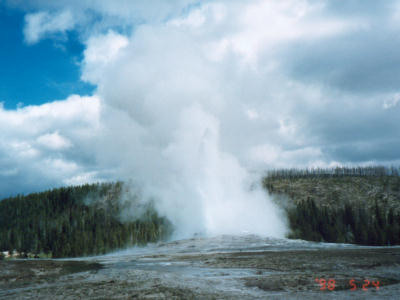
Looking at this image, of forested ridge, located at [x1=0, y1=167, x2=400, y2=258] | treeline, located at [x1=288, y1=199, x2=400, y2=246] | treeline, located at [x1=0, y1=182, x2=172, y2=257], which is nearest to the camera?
treeline, located at [x1=288, y1=199, x2=400, y2=246]

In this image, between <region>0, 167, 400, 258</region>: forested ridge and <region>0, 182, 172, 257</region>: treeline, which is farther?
<region>0, 182, 172, 257</region>: treeline

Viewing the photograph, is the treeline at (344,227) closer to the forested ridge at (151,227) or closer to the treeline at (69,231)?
the forested ridge at (151,227)

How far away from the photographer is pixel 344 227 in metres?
97.2

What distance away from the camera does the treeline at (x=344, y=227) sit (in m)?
84.1

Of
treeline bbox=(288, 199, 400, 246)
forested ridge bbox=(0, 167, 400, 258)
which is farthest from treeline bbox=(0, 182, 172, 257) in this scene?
treeline bbox=(288, 199, 400, 246)

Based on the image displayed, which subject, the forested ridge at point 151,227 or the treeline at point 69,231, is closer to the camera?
the forested ridge at point 151,227

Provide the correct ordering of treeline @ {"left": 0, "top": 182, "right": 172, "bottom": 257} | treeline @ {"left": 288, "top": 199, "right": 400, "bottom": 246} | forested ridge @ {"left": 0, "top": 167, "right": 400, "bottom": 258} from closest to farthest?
treeline @ {"left": 288, "top": 199, "right": 400, "bottom": 246}, forested ridge @ {"left": 0, "top": 167, "right": 400, "bottom": 258}, treeline @ {"left": 0, "top": 182, "right": 172, "bottom": 257}

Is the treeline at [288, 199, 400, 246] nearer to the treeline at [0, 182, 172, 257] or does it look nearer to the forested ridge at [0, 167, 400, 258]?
the forested ridge at [0, 167, 400, 258]

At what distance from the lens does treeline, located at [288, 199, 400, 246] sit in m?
84.1

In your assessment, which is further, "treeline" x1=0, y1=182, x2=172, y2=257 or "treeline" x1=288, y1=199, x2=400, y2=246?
"treeline" x1=0, y1=182, x2=172, y2=257

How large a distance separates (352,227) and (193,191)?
4947cm

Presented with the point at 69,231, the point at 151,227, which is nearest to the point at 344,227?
the point at 151,227

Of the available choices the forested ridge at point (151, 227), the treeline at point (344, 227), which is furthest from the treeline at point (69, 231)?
the treeline at point (344, 227)


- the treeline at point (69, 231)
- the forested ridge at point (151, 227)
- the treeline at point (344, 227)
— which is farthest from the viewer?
the treeline at point (69, 231)
